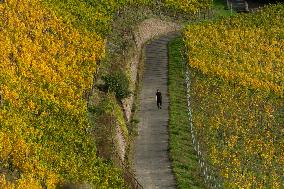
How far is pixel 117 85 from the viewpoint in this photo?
33719 mm

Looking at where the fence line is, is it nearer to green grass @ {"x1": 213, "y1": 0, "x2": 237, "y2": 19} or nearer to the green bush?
the green bush

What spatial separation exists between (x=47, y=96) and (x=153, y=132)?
6825 millimetres

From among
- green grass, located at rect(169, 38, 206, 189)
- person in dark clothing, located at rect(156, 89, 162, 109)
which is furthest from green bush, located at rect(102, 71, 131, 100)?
green grass, located at rect(169, 38, 206, 189)

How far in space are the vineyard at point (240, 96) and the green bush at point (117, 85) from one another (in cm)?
425

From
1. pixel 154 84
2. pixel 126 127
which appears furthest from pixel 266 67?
pixel 126 127

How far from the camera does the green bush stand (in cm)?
3366

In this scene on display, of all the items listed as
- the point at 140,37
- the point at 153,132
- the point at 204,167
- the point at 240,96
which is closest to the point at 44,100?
the point at 153,132

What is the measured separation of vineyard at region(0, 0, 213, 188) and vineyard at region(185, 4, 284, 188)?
6385 millimetres

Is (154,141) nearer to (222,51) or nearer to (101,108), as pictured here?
(101,108)

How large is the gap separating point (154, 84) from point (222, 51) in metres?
8.36

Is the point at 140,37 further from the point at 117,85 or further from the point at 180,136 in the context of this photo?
the point at 180,136

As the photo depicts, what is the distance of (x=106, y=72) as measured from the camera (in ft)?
118

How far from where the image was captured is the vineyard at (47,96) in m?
21.7

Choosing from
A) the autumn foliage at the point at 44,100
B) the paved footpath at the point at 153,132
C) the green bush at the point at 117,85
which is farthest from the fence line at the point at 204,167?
the autumn foliage at the point at 44,100
